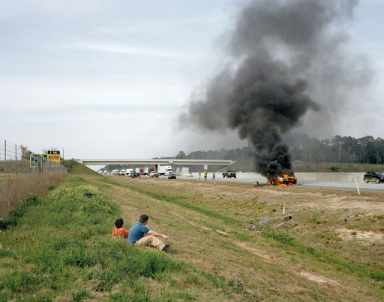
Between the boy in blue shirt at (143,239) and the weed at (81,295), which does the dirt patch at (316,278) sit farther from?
the weed at (81,295)

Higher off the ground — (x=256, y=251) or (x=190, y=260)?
(x=190, y=260)

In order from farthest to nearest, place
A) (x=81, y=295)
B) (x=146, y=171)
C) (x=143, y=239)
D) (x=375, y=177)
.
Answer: (x=146, y=171) < (x=375, y=177) < (x=143, y=239) < (x=81, y=295)

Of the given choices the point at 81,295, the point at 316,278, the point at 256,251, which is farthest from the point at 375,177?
the point at 81,295

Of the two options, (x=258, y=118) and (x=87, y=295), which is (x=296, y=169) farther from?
(x=87, y=295)

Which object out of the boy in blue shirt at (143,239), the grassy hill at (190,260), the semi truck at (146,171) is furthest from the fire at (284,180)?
the semi truck at (146,171)

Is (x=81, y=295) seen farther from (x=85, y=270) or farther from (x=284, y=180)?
(x=284, y=180)

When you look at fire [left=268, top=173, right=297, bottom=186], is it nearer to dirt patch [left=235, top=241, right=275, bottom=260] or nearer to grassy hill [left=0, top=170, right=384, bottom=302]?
grassy hill [left=0, top=170, right=384, bottom=302]

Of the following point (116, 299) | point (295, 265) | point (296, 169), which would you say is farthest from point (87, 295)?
point (296, 169)

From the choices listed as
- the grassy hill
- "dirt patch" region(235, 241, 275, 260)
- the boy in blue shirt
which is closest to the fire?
the grassy hill

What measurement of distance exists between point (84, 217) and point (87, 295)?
737 cm

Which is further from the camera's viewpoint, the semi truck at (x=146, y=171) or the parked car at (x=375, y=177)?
the semi truck at (x=146, y=171)

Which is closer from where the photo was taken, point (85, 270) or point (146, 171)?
point (85, 270)

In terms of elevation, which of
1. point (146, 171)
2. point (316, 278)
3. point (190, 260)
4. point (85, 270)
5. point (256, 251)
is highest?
point (146, 171)

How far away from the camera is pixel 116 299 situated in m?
6.56
